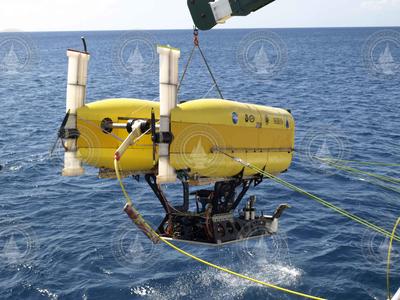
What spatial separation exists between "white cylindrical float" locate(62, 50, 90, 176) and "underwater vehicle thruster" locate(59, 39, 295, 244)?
3 cm

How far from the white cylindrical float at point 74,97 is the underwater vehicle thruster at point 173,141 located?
3 centimetres

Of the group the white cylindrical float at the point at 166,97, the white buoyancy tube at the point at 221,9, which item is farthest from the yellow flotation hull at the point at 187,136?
the white buoyancy tube at the point at 221,9

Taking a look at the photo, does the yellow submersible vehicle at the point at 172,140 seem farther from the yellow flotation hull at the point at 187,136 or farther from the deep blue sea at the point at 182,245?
the deep blue sea at the point at 182,245

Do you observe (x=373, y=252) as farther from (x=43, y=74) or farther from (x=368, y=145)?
(x=43, y=74)

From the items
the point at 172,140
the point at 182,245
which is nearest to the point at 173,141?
the point at 172,140

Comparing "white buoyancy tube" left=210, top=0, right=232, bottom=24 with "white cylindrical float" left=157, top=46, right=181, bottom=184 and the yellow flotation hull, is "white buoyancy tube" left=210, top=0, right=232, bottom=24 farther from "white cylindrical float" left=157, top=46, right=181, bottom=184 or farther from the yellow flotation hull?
the yellow flotation hull

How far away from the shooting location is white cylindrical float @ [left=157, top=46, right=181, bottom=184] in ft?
56.1

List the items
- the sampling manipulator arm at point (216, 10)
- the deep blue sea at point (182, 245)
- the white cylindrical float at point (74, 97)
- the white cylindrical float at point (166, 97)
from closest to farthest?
the sampling manipulator arm at point (216, 10)
the white cylindrical float at point (166, 97)
the white cylindrical float at point (74, 97)
the deep blue sea at point (182, 245)

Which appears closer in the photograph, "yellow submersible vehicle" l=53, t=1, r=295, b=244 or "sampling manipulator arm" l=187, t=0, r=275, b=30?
"sampling manipulator arm" l=187, t=0, r=275, b=30

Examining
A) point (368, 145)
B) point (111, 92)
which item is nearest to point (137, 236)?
point (368, 145)

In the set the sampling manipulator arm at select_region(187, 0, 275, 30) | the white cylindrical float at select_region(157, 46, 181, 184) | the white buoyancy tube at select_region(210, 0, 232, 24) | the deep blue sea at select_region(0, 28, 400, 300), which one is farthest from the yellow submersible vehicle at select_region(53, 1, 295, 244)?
the deep blue sea at select_region(0, 28, 400, 300)

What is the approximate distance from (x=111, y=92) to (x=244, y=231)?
58595 millimetres

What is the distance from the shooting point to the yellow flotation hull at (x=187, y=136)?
18.0m

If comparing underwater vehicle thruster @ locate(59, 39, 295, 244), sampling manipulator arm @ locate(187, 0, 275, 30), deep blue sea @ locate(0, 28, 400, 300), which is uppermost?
sampling manipulator arm @ locate(187, 0, 275, 30)
